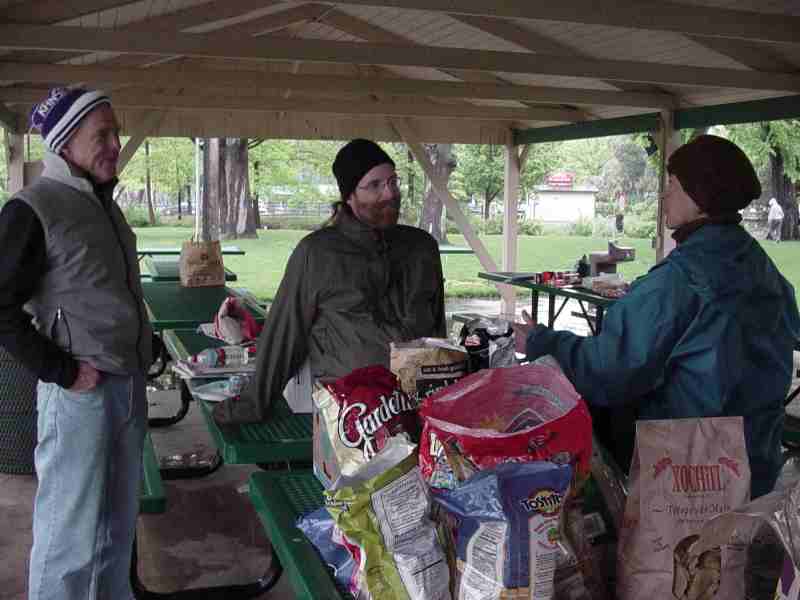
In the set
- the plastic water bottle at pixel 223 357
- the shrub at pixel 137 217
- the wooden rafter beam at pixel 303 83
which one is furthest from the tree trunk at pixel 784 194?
the plastic water bottle at pixel 223 357

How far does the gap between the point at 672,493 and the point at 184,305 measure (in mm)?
4048

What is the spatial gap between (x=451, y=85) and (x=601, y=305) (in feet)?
7.24

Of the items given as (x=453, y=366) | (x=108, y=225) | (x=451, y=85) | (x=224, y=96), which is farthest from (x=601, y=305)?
(x=453, y=366)

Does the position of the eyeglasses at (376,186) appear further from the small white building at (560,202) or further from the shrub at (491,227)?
the small white building at (560,202)

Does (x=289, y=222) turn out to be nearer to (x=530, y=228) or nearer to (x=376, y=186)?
(x=530, y=228)

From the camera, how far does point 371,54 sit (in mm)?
5527

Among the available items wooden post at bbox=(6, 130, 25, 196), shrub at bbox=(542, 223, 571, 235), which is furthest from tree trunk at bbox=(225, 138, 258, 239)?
wooden post at bbox=(6, 130, 25, 196)

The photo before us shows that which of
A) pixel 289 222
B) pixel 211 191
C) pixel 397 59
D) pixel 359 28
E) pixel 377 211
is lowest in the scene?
pixel 289 222

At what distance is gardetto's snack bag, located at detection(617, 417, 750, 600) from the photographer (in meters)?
1.07

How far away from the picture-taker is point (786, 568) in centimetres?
84

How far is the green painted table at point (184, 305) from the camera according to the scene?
4250 mm

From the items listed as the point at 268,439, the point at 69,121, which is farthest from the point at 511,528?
the point at 69,121

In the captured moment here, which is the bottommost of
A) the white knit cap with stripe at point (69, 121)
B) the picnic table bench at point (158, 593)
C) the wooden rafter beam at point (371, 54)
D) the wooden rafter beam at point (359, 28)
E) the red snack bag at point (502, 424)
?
the picnic table bench at point (158, 593)

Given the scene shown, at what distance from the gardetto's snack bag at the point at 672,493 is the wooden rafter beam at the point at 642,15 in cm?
342
